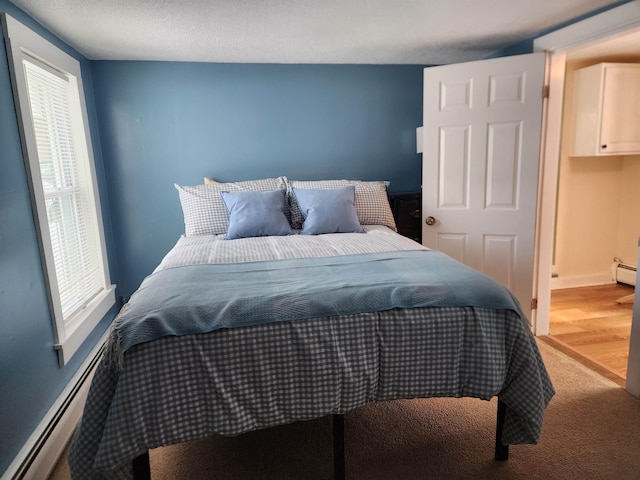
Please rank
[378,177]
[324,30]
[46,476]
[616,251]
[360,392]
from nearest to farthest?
[360,392]
[46,476]
[324,30]
[378,177]
[616,251]

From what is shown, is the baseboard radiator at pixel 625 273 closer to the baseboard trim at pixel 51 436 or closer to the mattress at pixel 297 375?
the mattress at pixel 297 375

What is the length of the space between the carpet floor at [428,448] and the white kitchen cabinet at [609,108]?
2.25 meters

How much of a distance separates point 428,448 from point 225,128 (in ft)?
8.66

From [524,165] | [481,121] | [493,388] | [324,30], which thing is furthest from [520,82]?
[493,388]

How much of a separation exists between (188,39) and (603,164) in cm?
367

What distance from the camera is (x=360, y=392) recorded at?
4.96ft

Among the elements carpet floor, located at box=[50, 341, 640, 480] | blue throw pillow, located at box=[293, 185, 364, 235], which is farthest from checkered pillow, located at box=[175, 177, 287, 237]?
carpet floor, located at box=[50, 341, 640, 480]

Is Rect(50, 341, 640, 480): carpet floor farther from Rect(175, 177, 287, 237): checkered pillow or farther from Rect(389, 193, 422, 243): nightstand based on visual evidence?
Rect(389, 193, 422, 243): nightstand

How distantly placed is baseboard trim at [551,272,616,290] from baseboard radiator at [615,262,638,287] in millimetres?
61

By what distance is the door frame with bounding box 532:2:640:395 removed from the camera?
222 cm

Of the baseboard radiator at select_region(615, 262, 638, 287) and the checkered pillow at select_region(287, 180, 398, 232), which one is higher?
the checkered pillow at select_region(287, 180, 398, 232)

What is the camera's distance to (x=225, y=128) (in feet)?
10.9

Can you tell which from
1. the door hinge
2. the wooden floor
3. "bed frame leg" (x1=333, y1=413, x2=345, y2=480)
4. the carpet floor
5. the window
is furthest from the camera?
the door hinge

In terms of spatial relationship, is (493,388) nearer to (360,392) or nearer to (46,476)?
(360,392)
